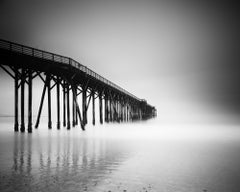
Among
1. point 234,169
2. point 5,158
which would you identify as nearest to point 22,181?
point 5,158

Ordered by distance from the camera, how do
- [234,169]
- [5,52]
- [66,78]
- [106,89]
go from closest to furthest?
[234,169] < [5,52] < [66,78] < [106,89]

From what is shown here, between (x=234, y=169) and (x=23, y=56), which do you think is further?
(x=23, y=56)

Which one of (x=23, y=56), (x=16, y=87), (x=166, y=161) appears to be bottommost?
(x=166, y=161)

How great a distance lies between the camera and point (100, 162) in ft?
22.4

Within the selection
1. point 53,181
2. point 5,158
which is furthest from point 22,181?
point 5,158

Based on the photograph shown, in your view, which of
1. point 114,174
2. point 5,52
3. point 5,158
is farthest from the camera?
point 5,52

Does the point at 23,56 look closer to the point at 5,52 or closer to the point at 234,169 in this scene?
the point at 5,52

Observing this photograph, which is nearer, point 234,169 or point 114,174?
point 114,174

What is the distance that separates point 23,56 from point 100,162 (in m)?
10.8

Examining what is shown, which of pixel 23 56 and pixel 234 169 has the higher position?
pixel 23 56

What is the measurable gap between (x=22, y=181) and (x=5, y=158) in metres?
3.03

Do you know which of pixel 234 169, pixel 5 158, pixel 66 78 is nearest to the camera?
pixel 234 169

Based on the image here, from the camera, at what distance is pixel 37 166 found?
20.2 feet

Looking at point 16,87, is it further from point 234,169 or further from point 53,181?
point 234,169
